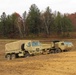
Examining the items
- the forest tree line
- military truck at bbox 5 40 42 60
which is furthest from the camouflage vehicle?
the forest tree line

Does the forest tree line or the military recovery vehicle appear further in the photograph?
the forest tree line

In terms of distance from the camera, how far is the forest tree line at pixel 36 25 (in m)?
82.1

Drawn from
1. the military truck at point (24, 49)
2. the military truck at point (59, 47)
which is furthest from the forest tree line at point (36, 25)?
the military truck at point (24, 49)

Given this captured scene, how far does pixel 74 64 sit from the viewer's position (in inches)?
844

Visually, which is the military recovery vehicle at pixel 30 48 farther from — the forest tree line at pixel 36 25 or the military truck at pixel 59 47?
the forest tree line at pixel 36 25

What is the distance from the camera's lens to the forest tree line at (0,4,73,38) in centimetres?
8206

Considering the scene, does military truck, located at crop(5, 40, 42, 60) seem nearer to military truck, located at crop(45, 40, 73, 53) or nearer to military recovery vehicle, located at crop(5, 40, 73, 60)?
military recovery vehicle, located at crop(5, 40, 73, 60)

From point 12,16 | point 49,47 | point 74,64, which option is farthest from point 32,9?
point 74,64

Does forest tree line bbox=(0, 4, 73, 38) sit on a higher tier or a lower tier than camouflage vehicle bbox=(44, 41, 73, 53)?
higher

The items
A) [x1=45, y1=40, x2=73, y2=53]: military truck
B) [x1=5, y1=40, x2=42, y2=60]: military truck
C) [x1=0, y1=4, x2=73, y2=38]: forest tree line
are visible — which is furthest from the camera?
[x1=0, y1=4, x2=73, y2=38]: forest tree line

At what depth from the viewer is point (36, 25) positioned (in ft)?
274

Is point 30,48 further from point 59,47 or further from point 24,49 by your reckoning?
point 59,47

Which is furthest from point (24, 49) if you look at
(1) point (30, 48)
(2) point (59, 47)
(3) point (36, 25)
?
(3) point (36, 25)

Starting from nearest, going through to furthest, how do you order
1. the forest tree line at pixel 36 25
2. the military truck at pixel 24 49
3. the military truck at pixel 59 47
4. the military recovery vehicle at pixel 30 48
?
1. the military truck at pixel 24 49
2. the military recovery vehicle at pixel 30 48
3. the military truck at pixel 59 47
4. the forest tree line at pixel 36 25
